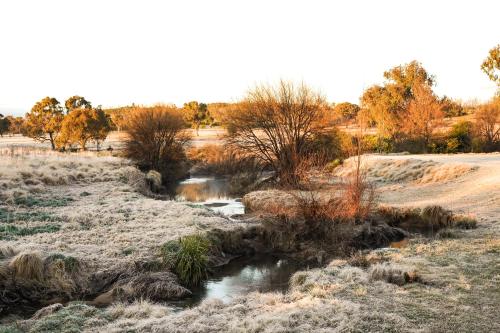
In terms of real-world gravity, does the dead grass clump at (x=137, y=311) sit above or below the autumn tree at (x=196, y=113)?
below

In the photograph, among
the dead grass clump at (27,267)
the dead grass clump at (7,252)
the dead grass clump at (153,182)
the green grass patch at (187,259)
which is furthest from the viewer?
the dead grass clump at (153,182)

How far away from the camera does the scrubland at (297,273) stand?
26.1 ft

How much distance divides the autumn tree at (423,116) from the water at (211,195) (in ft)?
60.2

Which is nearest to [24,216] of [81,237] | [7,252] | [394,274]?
[81,237]

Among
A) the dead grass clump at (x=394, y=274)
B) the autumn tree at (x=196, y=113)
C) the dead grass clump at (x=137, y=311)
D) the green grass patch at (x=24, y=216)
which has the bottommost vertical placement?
the dead grass clump at (x=137, y=311)

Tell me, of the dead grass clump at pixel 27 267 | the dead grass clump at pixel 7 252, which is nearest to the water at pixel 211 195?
the dead grass clump at pixel 7 252

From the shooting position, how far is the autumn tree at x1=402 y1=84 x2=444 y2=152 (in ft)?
135

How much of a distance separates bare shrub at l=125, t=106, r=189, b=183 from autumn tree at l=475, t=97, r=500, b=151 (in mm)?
26546

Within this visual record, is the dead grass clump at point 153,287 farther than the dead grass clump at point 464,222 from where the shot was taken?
No

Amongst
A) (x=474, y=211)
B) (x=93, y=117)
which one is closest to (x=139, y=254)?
(x=474, y=211)

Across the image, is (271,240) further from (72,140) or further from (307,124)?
(72,140)

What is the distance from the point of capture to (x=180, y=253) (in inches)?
499

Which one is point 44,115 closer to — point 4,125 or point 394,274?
point 4,125

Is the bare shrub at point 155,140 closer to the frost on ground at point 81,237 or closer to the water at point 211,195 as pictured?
the water at point 211,195
